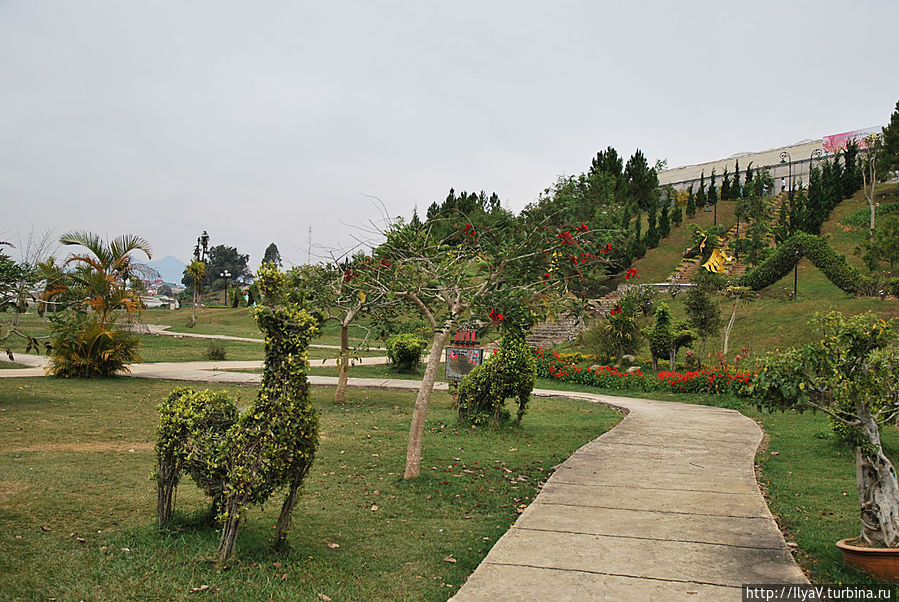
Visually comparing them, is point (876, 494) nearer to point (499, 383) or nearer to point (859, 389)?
point (859, 389)

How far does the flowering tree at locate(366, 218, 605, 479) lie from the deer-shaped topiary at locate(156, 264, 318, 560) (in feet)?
7.64

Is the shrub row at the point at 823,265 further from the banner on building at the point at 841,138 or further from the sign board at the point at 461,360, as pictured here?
the banner on building at the point at 841,138

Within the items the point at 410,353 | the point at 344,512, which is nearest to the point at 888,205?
the point at 410,353

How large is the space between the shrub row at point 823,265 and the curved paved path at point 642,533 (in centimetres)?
1748

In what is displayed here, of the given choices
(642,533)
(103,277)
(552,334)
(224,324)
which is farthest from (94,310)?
(224,324)

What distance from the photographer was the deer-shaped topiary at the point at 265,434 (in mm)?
3850

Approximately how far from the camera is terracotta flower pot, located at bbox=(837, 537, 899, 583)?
148 inches

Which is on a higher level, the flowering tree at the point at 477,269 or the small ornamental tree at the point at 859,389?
the flowering tree at the point at 477,269

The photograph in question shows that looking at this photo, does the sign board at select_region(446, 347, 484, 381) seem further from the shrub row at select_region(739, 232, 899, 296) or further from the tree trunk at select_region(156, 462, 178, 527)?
the shrub row at select_region(739, 232, 899, 296)

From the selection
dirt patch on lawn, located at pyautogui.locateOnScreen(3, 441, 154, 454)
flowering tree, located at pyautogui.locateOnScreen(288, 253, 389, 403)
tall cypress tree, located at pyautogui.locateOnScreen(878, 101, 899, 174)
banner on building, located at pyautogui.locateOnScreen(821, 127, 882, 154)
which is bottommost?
dirt patch on lawn, located at pyautogui.locateOnScreen(3, 441, 154, 454)

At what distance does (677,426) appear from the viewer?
1033 cm

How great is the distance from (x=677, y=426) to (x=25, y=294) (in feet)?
33.5

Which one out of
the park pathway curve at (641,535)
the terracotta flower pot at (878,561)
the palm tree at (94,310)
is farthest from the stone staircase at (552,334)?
the terracotta flower pot at (878,561)

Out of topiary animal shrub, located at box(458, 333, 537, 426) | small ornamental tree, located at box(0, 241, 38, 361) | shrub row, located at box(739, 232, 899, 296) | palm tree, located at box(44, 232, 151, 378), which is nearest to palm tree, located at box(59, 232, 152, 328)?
palm tree, located at box(44, 232, 151, 378)
